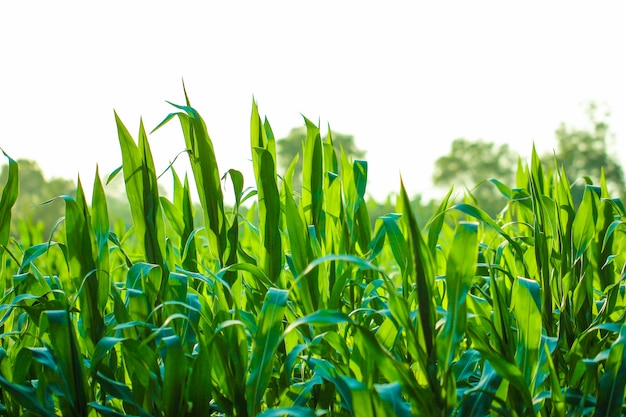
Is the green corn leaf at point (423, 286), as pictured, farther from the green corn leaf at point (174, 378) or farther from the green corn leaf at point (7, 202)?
the green corn leaf at point (7, 202)

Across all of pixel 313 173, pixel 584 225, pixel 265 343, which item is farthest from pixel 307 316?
pixel 584 225

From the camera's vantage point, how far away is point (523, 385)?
635 millimetres

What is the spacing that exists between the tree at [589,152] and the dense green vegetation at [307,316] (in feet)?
85.1

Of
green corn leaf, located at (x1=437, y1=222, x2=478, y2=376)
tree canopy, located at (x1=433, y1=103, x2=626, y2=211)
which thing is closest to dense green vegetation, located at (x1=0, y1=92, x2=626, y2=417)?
green corn leaf, located at (x1=437, y1=222, x2=478, y2=376)

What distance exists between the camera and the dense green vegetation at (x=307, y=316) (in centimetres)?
62

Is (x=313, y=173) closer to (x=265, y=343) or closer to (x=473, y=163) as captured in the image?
(x=265, y=343)

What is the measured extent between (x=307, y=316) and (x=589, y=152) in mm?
28712

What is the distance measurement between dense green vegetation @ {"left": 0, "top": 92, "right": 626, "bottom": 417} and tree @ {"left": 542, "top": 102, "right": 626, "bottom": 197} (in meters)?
25.9

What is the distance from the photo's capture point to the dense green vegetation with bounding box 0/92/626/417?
62 centimetres

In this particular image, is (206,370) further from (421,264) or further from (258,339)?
(421,264)

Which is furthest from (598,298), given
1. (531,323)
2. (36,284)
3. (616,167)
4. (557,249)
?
(616,167)

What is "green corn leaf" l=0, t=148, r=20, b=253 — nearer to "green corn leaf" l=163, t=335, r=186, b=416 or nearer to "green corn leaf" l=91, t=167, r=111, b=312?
"green corn leaf" l=91, t=167, r=111, b=312

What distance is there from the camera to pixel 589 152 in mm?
26594

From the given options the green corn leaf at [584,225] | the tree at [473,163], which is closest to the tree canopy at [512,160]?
the tree at [473,163]
